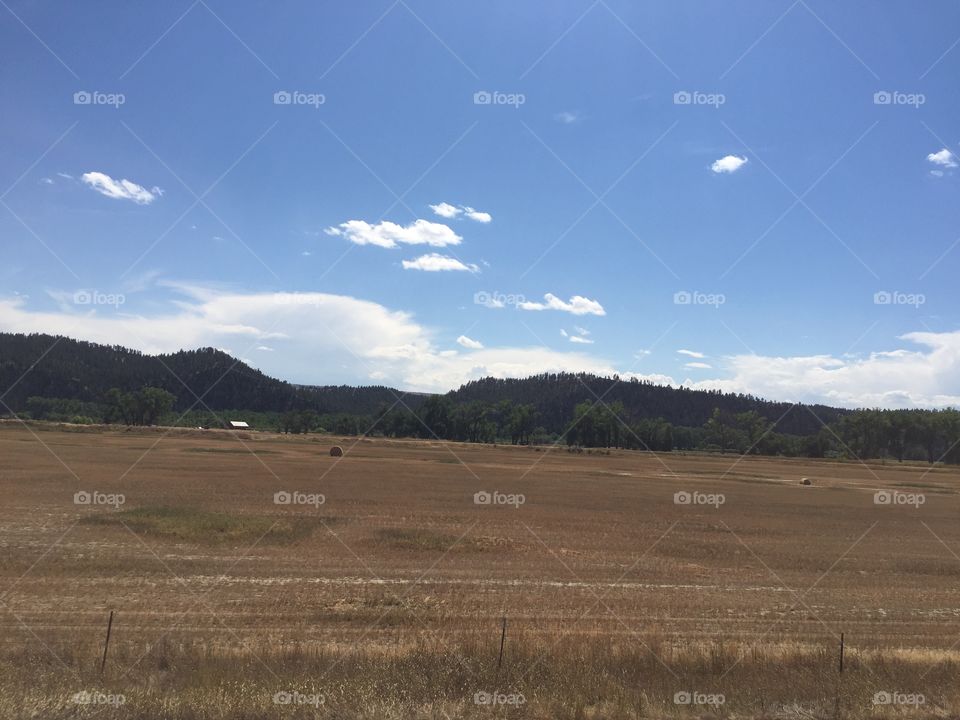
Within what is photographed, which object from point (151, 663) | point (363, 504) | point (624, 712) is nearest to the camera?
point (624, 712)

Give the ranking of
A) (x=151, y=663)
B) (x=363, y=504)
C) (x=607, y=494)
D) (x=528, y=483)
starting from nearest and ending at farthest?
(x=151, y=663) → (x=363, y=504) → (x=607, y=494) → (x=528, y=483)

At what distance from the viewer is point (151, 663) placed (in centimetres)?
1254

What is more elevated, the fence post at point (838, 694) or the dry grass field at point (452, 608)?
the fence post at point (838, 694)

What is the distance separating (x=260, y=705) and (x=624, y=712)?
20.0 ft

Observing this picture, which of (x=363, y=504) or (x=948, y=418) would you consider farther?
(x=948, y=418)

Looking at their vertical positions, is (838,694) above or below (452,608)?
above

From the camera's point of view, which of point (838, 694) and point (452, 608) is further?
point (452, 608)

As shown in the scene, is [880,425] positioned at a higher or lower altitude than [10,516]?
higher

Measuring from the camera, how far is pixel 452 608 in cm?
1873

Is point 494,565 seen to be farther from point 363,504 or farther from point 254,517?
point 363,504

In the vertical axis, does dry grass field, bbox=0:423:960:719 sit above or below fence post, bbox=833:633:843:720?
below

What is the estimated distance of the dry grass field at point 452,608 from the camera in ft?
36.9

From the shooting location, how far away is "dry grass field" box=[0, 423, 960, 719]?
11.2 m

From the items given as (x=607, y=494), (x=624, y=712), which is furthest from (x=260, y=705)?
(x=607, y=494)
